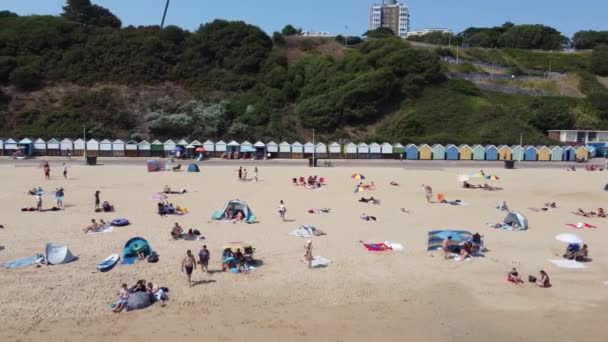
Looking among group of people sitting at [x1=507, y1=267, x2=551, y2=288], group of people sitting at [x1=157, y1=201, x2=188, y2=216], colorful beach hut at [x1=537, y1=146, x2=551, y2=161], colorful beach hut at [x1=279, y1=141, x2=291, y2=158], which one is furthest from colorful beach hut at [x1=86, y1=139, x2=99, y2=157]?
colorful beach hut at [x1=537, y1=146, x2=551, y2=161]

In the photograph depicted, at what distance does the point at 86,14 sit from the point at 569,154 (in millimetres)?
88091

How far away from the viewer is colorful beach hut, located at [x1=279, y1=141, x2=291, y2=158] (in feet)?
163

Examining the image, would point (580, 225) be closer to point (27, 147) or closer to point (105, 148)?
point (105, 148)

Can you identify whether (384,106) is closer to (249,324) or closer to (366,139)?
(366,139)

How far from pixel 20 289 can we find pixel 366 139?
50081mm

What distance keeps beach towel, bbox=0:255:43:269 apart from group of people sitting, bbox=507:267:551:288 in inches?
506

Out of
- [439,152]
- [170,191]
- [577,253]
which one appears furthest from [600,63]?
[170,191]

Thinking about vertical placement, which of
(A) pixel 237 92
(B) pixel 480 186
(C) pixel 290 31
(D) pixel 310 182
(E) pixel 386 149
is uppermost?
(C) pixel 290 31

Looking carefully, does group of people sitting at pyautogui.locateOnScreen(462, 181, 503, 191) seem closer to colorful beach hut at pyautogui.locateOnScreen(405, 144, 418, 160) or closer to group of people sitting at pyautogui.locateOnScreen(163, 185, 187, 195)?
group of people sitting at pyautogui.locateOnScreen(163, 185, 187, 195)

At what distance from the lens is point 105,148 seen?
158 feet

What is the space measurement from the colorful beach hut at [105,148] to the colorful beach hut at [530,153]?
1724 inches

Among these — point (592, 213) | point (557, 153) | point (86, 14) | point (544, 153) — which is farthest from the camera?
point (86, 14)

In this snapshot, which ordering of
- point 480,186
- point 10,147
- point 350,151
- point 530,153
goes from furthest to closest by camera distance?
point 530,153 < point 350,151 < point 10,147 < point 480,186

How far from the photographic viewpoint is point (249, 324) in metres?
9.89
